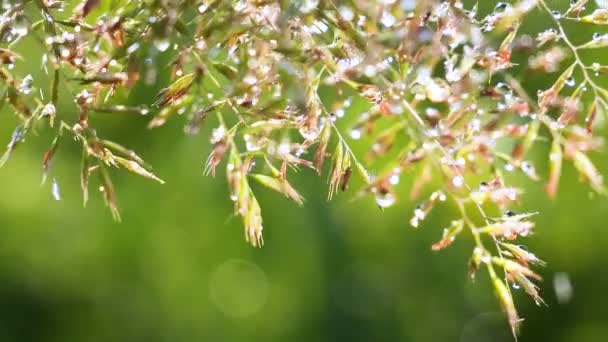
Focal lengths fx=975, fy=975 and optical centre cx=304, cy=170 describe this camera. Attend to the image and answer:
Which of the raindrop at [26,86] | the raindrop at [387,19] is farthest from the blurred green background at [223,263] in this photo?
the raindrop at [387,19]

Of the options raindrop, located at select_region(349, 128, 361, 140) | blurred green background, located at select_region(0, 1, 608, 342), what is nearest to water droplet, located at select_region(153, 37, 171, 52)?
raindrop, located at select_region(349, 128, 361, 140)

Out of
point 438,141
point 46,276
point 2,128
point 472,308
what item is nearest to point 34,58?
point 2,128

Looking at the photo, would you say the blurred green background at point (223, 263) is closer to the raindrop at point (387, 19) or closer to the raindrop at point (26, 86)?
the raindrop at point (26, 86)

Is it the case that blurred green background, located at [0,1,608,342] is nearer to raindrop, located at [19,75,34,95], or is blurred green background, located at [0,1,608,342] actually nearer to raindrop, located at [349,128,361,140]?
raindrop, located at [19,75,34,95]

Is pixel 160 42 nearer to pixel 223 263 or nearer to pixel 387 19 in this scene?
pixel 387 19

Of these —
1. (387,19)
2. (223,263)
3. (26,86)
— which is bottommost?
(223,263)

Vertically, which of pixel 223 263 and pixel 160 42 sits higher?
pixel 160 42

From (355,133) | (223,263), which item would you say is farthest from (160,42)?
(223,263)

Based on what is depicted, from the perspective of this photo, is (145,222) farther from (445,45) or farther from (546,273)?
(445,45)

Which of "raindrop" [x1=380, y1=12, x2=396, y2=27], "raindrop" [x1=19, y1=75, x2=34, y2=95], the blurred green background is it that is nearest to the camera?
"raindrop" [x1=380, y1=12, x2=396, y2=27]
